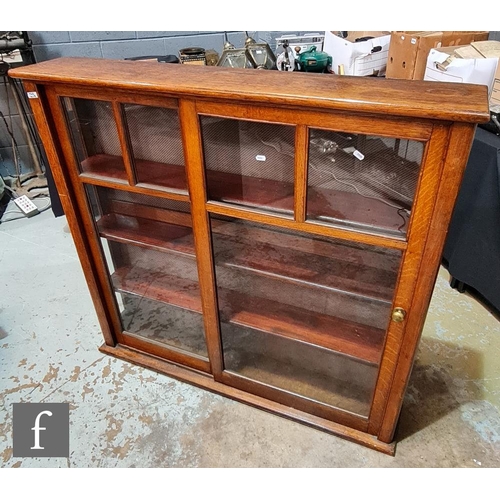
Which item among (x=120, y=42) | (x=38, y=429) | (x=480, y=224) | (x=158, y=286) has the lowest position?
(x=38, y=429)

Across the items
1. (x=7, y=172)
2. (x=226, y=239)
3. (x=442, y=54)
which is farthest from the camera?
(x=7, y=172)

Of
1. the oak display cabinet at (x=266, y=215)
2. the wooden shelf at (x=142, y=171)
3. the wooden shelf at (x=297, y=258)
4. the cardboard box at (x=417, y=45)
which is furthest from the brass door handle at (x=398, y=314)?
the cardboard box at (x=417, y=45)

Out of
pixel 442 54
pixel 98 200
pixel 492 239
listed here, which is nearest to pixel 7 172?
pixel 98 200

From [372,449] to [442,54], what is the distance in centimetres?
192

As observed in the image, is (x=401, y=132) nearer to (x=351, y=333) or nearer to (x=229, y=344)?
(x=351, y=333)

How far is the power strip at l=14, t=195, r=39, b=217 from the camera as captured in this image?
298cm

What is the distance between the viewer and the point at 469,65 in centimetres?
203

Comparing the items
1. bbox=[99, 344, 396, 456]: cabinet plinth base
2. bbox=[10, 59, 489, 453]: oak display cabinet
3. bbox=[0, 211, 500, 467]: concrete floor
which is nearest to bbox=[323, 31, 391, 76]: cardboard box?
bbox=[0, 211, 500, 467]: concrete floor

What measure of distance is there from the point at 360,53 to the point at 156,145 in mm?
1737

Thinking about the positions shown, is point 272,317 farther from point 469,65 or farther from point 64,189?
point 469,65

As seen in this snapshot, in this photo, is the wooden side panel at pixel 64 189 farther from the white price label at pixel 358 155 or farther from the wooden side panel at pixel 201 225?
the white price label at pixel 358 155

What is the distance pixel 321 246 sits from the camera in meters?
1.49

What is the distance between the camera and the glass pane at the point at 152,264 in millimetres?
1665

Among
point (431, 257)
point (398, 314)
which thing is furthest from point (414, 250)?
point (398, 314)
